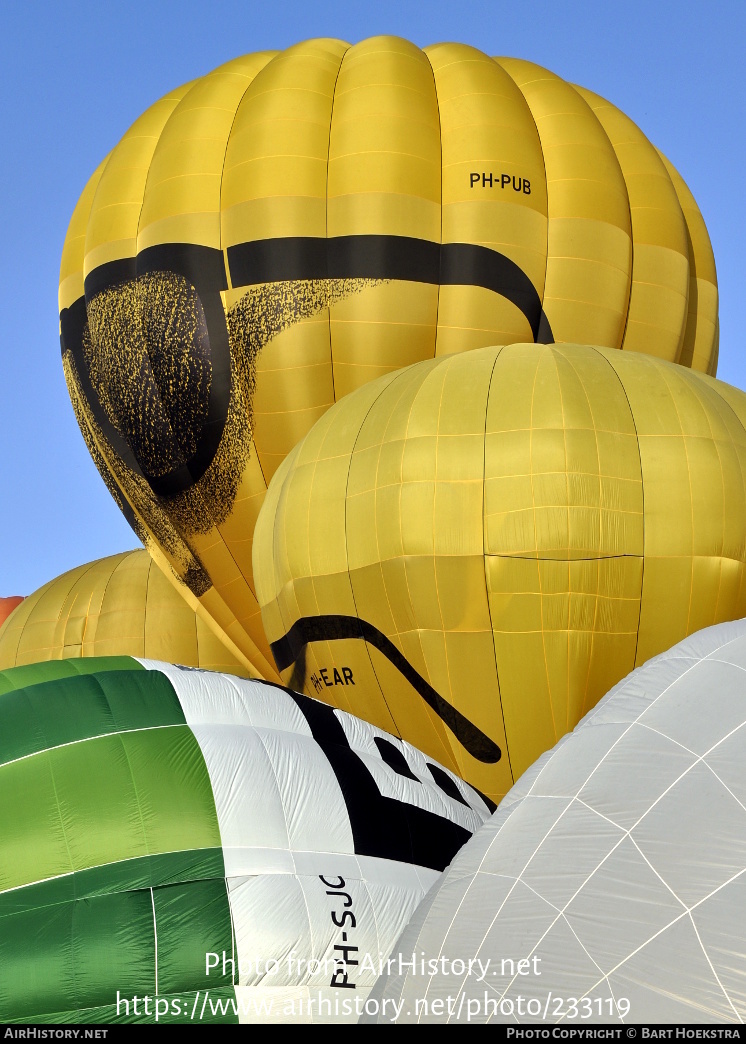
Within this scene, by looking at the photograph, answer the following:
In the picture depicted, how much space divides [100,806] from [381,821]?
78 centimetres

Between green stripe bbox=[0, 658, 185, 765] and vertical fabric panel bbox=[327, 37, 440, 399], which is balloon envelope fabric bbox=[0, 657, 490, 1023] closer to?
green stripe bbox=[0, 658, 185, 765]

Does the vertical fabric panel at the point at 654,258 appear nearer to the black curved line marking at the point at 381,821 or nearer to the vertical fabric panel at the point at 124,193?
the vertical fabric panel at the point at 124,193

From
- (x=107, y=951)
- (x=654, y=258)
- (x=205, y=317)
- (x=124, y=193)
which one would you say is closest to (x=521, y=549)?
(x=107, y=951)

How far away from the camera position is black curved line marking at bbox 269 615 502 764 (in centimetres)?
566

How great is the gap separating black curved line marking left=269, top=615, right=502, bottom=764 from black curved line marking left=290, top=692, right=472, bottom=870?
5.86 feet

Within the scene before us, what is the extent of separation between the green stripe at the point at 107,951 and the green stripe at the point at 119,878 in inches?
0.9

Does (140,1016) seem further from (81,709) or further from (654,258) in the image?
(654,258)

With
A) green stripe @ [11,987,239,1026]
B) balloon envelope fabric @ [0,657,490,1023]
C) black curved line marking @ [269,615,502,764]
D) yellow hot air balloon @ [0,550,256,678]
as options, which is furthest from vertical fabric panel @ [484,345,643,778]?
yellow hot air balloon @ [0,550,256,678]

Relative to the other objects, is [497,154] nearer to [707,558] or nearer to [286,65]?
[286,65]

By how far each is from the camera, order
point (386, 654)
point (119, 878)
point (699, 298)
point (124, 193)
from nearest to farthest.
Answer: point (119, 878), point (386, 654), point (124, 193), point (699, 298)

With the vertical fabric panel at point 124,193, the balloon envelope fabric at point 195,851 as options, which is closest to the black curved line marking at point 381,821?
the balloon envelope fabric at point 195,851

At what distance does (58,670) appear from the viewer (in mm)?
4090

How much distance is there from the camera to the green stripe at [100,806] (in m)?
3.32

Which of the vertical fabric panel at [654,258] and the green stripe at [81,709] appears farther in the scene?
the vertical fabric panel at [654,258]
